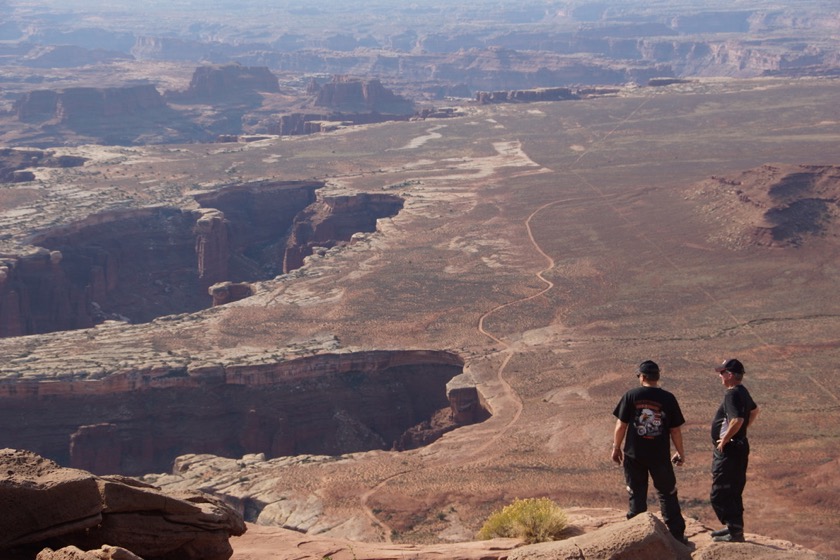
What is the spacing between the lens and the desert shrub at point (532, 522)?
52.9 feet

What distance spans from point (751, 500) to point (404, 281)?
29.3m

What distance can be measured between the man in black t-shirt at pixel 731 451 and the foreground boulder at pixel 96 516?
22.1ft

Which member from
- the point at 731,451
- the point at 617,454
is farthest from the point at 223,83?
the point at 731,451

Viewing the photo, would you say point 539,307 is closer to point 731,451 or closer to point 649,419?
point 731,451

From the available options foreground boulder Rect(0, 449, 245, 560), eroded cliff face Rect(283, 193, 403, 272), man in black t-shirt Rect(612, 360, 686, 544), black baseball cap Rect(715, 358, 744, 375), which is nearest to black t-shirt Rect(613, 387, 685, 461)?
man in black t-shirt Rect(612, 360, 686, 544)

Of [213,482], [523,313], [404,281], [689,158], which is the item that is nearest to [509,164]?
[689,158]

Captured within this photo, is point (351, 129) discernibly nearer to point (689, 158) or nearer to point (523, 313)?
point (689, 158)

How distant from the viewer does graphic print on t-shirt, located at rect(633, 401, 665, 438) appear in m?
14.7

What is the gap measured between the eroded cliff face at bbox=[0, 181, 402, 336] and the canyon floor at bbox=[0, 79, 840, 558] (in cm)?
298

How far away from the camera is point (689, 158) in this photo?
86.6 metres

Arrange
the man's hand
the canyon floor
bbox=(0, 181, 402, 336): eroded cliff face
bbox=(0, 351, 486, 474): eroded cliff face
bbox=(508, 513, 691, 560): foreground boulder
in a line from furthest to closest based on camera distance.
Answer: bbox=(0, 181, 402, 336): eroded cliff face
bbox=(0, 351, 486, 474): eroded cliff face
the canyon floor
the man's hand
bbox=(508, 513, 691, 560): foreground boulder

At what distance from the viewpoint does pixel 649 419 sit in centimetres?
1475

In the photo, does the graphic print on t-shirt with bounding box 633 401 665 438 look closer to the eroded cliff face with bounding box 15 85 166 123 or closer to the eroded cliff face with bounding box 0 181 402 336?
the eroded cliff face with bounding box 0 181 402 336

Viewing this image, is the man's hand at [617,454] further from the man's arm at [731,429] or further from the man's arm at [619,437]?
the man's arm at [731,429]
